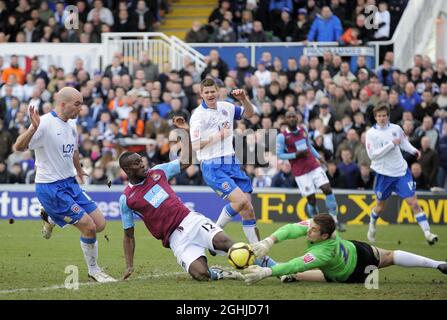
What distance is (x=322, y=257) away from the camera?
36.0 feet

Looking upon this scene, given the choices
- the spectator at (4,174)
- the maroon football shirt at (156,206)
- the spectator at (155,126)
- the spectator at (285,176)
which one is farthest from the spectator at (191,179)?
the maroon football shirt at (156,206)

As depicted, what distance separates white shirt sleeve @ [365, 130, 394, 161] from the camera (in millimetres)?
17391

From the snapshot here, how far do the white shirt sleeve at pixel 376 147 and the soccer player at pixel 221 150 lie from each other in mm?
3894

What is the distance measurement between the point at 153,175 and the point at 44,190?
132 cm

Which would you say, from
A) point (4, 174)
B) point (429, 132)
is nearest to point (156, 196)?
point (429, 132)

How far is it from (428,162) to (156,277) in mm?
11231

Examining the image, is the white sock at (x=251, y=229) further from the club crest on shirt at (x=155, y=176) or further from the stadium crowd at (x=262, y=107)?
the stadium crowd at (x=262, y=107)

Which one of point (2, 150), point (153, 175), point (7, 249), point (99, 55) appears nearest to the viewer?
point (153, 175)

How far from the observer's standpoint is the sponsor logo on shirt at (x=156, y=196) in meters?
11.9

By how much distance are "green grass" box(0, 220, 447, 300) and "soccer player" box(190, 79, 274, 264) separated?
0.90 meters

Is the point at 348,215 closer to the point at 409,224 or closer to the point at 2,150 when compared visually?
the point at 409,224

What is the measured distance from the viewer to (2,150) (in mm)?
24531

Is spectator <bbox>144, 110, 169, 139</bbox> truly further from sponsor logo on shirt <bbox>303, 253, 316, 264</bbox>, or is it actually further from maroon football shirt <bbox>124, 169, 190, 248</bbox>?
sponsor logo on shirt <bbox>303, 253, 316, 264</bbox>
